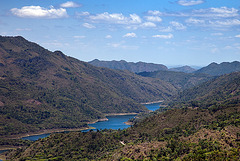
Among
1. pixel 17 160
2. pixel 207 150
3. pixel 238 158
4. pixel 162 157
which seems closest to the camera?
pixel 238 158

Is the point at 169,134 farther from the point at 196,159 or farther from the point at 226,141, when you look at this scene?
the point at 196,159

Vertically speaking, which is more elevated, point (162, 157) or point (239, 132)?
point (239, 132)

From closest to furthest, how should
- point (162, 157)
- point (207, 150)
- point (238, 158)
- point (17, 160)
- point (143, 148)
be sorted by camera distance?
point (238, 158) < point (207, 150) < point (162, 157) < point (143, 148) < point (17, 160)

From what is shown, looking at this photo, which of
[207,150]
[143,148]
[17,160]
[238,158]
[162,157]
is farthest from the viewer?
[17,160]

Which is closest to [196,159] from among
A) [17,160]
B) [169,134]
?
[169,134]

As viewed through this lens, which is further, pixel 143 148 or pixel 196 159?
pixel 143 148

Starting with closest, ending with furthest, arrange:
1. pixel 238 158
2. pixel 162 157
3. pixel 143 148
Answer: pixel 238 158 < pixel 162 157 < pixel 143 148

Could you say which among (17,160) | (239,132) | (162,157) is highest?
(239,132)

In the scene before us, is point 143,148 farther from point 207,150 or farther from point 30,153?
point 30,153

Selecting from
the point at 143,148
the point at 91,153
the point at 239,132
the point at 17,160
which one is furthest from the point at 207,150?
the point at 17,160
